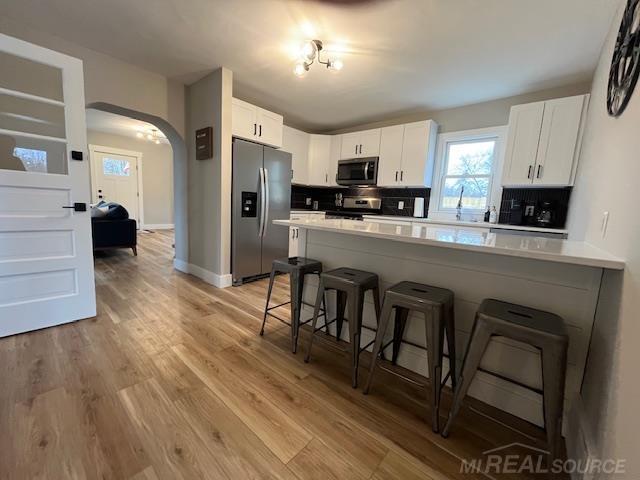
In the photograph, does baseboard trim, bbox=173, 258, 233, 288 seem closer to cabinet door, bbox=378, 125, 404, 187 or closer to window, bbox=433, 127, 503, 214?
cabinet door, bbox=378, 125, 404, 187

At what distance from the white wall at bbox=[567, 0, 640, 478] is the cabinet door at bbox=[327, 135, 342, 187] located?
350cm

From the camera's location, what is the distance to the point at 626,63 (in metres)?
1.31

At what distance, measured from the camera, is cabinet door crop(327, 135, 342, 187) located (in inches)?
184

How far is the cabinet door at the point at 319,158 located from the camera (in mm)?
4793

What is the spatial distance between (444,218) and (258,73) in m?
3.16

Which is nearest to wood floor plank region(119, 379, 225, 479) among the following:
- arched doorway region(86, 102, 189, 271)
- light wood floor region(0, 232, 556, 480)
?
light wood floor region(0, 232, 556, 480)

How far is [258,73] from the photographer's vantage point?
295cm

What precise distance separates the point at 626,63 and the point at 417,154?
98.2 inches

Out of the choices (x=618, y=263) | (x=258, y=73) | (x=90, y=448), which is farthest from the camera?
(x=258, y=73)

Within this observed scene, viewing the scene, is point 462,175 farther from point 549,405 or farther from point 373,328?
point 549,405

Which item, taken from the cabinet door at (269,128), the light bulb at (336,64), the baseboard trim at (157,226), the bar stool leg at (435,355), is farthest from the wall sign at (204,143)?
the baseboard trim at (157,226)

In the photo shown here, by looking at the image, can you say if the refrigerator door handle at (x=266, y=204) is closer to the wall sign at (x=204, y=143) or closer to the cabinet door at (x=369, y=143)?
the wall sign at (x=204, y=143)

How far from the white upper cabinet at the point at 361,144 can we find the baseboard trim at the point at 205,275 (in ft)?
9.40

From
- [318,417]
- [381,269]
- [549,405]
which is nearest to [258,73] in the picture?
[381,269]
